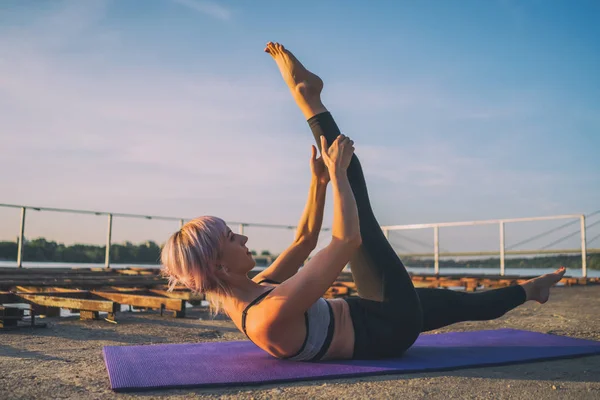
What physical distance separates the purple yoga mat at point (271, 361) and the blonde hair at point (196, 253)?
0.34 metres

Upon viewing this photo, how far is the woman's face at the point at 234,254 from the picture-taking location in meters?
1.86

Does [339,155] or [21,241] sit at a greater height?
[339,155]

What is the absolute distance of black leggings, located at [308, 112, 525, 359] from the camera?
6.82 feet

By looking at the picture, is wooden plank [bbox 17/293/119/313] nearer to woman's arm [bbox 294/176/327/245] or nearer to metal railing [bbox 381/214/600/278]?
woman's arm [bbox 294/176/327/245]

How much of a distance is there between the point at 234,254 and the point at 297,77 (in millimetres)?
979

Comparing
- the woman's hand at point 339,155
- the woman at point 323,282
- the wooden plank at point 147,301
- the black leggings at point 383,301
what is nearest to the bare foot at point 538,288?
the woman at point 323,282

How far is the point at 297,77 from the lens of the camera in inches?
95.7

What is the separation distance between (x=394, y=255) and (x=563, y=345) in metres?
1.18

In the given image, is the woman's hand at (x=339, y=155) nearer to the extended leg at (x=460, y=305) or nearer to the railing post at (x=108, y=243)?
the extended leg at (x=460, y=305)

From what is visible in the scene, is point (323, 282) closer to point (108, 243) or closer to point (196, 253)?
point (196, 253)

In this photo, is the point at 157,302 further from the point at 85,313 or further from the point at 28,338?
the point at 28,338

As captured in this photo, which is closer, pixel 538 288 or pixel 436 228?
pixel 538 288

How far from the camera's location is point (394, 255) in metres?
2.13

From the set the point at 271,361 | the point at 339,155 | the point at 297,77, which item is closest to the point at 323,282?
the point at 339,155
